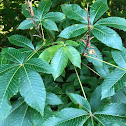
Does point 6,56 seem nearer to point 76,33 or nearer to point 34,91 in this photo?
point 34,91

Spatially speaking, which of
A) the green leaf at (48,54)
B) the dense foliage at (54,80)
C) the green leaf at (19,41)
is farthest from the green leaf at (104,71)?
the green leaf at (19,41)

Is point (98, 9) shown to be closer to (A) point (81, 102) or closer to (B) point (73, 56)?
(B) point (73, 56)

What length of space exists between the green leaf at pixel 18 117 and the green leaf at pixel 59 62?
23 centimetres

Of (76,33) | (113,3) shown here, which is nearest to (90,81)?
(76,33)

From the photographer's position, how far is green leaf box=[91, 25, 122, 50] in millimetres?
841

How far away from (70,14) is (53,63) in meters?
0.36

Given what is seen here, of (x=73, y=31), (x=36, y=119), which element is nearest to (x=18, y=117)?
(x=36, y=119)

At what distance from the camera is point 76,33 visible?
2.98 feet

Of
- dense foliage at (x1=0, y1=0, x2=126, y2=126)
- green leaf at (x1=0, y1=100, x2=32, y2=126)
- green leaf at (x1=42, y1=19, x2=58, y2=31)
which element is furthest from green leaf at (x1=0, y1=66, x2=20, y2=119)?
green leaf at (x1=42, y1=19, x2=58, y2=31)

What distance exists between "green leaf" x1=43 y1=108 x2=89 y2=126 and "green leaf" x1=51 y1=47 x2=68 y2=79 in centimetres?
17

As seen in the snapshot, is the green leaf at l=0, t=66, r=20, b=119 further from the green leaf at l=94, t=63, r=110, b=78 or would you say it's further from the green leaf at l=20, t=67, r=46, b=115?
the green leaf at l=94, t=63, r=110, b=78

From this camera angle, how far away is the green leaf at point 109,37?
2.76 feet

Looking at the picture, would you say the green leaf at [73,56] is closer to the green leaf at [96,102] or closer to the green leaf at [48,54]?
the green leaf at [48,54]

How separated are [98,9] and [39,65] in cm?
51
